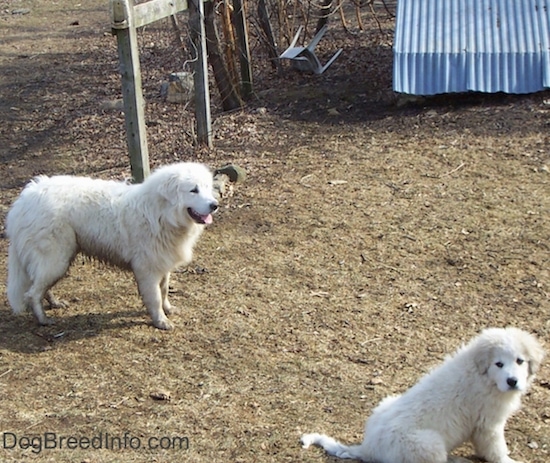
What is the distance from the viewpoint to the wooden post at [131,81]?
6.97 meters

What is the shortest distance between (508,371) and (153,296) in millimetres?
2649

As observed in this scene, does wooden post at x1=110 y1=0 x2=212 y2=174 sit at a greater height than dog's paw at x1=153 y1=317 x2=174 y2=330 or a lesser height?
greater

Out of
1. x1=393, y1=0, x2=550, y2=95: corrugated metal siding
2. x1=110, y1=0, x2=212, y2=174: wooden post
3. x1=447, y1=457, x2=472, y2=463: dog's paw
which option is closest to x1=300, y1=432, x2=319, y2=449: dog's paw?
x1=447, y1=457, x2=472, y2=463: dog's paw

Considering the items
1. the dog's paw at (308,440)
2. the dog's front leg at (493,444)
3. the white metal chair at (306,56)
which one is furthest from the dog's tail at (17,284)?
the white metal chair at (306,56)

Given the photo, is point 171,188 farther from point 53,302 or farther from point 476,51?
point 476,51

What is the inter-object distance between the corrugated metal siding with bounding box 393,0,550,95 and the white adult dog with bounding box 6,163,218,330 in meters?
4.65

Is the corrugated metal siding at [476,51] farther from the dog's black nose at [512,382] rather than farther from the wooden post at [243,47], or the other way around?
the dog's black nose at [512,382]

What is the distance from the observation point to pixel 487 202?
732 centimetres

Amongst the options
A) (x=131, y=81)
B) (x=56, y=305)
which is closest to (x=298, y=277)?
(x=56, y=305)

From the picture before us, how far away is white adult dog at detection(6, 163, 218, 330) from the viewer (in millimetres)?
5504

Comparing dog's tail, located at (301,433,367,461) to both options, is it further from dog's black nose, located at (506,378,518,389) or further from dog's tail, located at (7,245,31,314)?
dog's tail, located at (7,245,31,314)

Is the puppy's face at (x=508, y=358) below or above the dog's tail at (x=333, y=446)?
above

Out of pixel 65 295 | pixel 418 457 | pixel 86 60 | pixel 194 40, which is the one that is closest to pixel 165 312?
pixel 65 295

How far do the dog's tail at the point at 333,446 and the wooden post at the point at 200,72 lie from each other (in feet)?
17.2
